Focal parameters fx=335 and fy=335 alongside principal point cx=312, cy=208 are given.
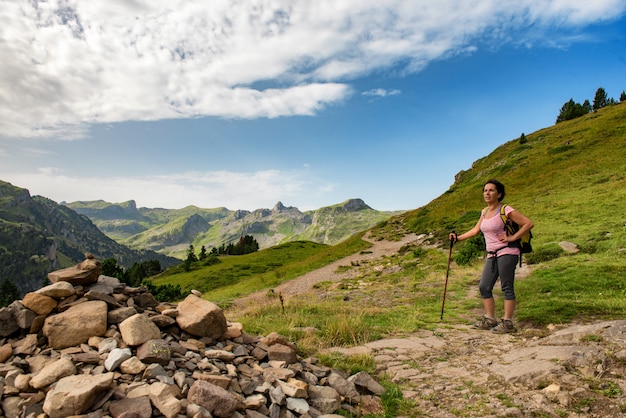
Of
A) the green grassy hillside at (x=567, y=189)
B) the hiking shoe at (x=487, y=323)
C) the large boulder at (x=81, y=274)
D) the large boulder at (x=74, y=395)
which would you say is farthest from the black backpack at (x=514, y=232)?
the green grassy hillside at (x=567, y=189)

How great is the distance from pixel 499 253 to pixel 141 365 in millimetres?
8362

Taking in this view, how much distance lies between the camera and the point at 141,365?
16.3 ft

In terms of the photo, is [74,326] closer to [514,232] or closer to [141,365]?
[141,365]

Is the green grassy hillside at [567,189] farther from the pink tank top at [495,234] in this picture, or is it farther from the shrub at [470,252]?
the pink tank top at [495,234]

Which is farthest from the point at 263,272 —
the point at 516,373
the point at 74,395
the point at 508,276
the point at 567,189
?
the point at 74,395

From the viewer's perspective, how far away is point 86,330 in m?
5.79

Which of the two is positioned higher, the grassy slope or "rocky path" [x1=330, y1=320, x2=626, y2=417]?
"rocky path" [x1=330, y1=320, x2=626, y2=417]

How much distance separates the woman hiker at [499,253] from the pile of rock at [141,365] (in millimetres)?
4811

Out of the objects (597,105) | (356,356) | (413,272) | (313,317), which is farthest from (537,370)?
(597,105)

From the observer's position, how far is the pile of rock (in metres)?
4.34

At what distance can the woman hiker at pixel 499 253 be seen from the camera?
27.8 feet

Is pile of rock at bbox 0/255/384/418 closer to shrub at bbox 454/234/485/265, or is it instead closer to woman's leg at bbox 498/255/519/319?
woman's leg at bbox 498/255/519/319

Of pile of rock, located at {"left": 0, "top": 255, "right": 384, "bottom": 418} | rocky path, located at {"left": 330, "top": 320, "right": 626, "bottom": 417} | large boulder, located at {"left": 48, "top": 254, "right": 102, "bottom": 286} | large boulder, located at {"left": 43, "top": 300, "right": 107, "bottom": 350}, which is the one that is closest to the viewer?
pile of rock, located at {"left": 0, "top": 255, "right": 384, "bottom": 418}


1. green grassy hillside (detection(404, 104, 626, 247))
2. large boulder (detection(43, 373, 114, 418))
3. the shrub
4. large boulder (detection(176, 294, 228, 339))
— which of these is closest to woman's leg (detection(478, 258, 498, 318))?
large boulder (detection(176, 294, 228, 339))
